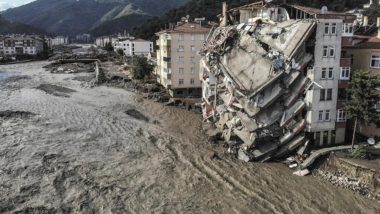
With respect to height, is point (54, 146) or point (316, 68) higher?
point (316, 68)

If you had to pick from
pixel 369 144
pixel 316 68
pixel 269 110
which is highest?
pixel 316 68

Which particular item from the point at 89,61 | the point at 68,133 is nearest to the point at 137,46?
the point at 89,61

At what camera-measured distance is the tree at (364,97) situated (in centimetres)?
2856

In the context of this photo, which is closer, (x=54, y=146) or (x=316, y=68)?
(x=316, y=68)

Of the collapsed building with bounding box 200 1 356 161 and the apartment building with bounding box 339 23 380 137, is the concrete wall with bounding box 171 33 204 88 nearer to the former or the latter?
the collapsed building with bounding box 200 1 356 161

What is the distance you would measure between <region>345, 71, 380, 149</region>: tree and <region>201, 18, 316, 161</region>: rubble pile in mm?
4069

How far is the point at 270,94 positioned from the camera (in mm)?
33719

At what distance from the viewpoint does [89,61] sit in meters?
144

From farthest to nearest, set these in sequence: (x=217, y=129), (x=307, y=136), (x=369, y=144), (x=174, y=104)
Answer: (x=174, y=104), (x=217, y=129), (x=307, y=136), (x=369, y=144)

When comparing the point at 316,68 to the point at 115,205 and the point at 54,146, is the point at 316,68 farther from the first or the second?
the point at 54,146

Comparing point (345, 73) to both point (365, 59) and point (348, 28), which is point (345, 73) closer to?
point (365, 59)

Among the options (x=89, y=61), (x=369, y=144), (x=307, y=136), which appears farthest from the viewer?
(x=89, y=61)

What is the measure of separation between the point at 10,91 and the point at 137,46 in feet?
254

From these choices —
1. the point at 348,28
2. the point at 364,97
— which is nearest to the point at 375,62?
the point at 348,28
